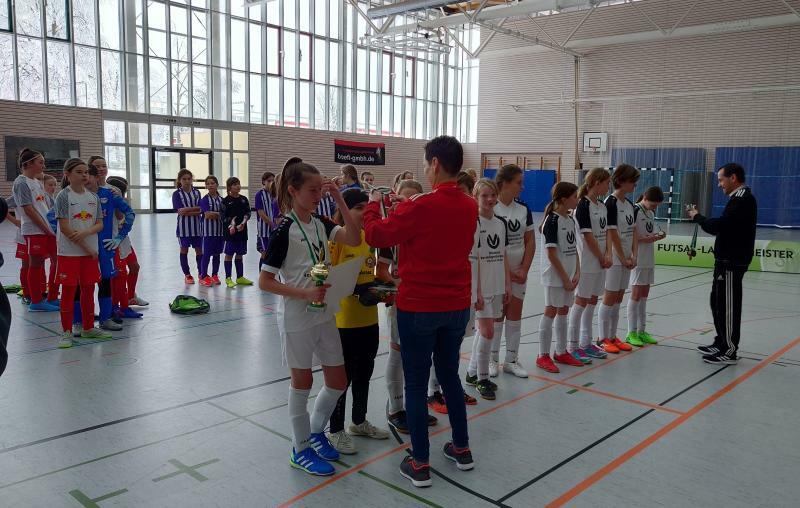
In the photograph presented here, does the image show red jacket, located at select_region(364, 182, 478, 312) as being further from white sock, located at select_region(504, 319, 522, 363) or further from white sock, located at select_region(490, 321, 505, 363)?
white sock, located at select_region(504, 319, 522, 363)

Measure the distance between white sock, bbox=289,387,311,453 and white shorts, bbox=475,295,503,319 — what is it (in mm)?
1591

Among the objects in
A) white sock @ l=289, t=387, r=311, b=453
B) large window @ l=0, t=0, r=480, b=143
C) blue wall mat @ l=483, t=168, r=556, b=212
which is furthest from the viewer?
blue wall mat @ l=483, t=168, r=556, b=212

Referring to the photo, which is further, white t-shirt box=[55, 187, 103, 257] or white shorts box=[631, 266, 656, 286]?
white shorts box=[631, 266, 656, 286]

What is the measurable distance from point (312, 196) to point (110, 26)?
2084 centimetres

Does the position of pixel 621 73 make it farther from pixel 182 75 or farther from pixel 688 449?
pixel 688 449

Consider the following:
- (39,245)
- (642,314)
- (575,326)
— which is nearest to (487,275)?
(575,326)

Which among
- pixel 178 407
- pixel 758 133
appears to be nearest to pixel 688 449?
pixel 178 407

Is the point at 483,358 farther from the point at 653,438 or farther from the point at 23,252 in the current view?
the point at 23,252

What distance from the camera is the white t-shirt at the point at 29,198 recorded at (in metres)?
6.29

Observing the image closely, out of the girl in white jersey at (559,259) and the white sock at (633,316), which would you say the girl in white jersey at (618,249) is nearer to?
the white sock at (633,316)

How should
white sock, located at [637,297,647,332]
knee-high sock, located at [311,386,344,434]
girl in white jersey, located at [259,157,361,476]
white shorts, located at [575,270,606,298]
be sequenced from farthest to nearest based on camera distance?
white sock, located at [637,297,647,332]
white shorts, located at [575,270,606,298]
knee-high sock, located at [311,386,344,434]
girl in white jersey, located at [259,157,361,476]

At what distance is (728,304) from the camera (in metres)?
5.19

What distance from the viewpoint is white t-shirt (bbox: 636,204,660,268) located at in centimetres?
577

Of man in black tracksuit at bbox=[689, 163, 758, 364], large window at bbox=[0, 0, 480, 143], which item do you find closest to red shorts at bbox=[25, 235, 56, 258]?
man in black tracksuit at bbox=[689, 163, 758, 364]
